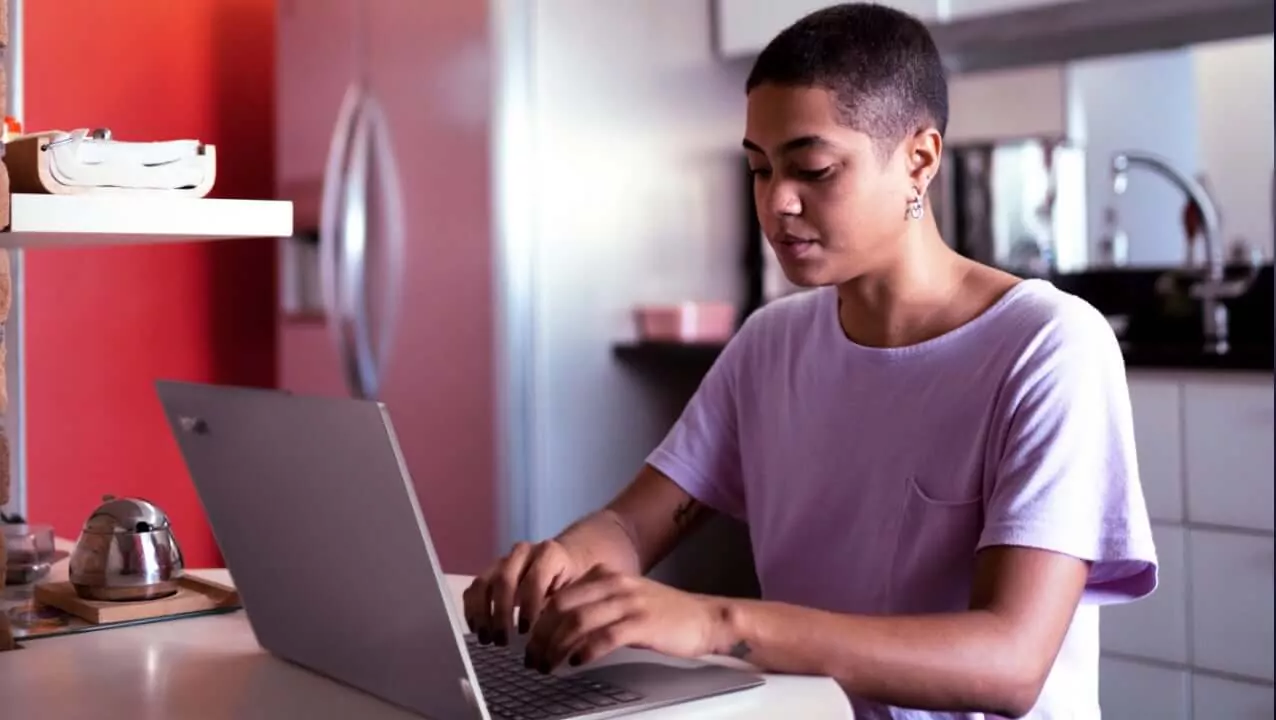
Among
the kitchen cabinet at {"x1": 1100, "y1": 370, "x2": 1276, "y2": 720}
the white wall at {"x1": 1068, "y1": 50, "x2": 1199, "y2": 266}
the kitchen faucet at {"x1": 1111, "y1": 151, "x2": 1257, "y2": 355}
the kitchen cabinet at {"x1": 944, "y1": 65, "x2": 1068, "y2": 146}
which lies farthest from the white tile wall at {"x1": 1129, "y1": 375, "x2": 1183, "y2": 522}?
the kitchen cabinet at {"x1": 944, "y1": 65, "x2": 1068, "y2": 146}

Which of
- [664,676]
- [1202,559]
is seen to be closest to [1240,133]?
[1202,559]

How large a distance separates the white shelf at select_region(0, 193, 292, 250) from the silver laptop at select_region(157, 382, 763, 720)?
12 cm

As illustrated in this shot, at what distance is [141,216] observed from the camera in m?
1.14

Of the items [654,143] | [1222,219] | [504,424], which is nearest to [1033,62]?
[1222,219]

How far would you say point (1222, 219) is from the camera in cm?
304

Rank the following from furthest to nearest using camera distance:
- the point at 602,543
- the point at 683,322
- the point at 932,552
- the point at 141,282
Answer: the point at 141,282 < the point at 683,322 < the point at 602,543 < the point at 932,552

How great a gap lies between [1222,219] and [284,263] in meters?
2.16

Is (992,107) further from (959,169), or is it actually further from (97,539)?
(97,539)

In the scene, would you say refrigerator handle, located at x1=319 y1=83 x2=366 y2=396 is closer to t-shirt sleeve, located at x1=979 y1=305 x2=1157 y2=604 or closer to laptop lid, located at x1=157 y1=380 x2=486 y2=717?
laptop lid, located at x1=157 y1=380 x2=486 y2=717

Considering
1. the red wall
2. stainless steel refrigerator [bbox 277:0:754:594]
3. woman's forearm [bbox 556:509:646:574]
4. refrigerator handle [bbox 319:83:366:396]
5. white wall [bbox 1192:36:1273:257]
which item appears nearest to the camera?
woman's forearm [bbox 556:509:646:574]

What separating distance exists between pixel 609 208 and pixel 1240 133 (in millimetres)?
1315

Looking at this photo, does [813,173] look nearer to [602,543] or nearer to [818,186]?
[818,186]

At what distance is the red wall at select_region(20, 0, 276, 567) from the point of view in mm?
3584

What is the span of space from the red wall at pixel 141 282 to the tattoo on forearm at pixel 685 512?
240cm
